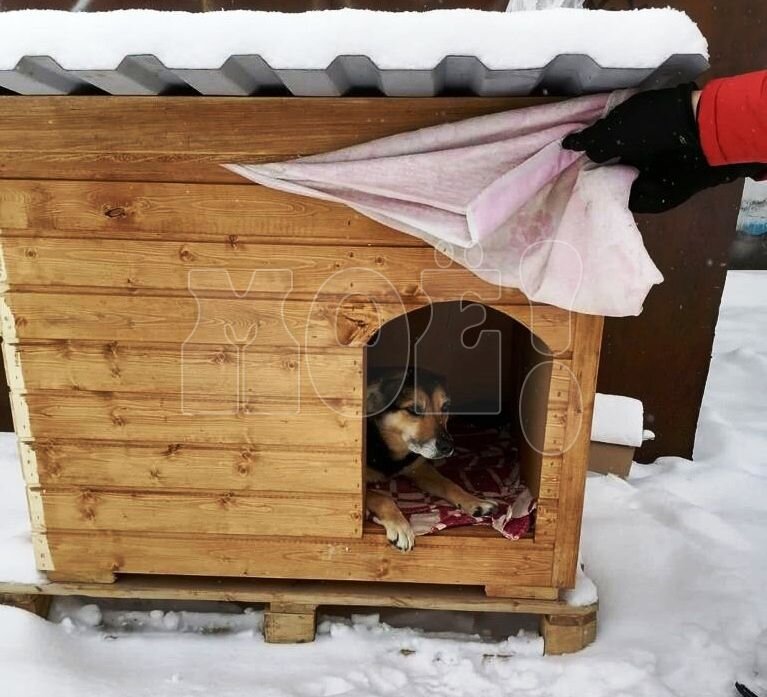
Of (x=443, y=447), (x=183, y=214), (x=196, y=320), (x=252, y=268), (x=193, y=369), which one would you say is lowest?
(x=443, y=447)

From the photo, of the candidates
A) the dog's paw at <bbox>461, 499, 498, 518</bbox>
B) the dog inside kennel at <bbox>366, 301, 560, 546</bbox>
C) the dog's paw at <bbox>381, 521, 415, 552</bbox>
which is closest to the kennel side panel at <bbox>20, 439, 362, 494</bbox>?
the dog's paw at <bbox>381, 521, 415, 552</bbox>

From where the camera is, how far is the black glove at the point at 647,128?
5.84 feet

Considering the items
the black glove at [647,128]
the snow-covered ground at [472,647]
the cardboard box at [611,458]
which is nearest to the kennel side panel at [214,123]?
the black glove at [647,128]

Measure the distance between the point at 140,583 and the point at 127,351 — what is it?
957mm

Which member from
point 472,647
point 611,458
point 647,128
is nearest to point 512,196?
point 647,128

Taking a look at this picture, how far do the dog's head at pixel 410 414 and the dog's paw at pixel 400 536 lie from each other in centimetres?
49

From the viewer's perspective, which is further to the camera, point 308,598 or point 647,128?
point 308,598

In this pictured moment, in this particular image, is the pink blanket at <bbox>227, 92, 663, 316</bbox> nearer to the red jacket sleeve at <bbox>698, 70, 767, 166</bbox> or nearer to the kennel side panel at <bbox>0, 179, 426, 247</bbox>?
the kennel side panel at <bbox>0, 179, 426, 247</bbox>

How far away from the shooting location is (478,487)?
307cm

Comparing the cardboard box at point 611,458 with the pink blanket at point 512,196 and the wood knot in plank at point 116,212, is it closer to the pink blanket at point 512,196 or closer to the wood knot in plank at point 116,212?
the pink blanket at point 512,196

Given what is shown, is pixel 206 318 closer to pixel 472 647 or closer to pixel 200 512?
pixel 200 512

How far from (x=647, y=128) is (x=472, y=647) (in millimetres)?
1954

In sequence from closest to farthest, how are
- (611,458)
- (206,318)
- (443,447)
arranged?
(206,318), (443,447), (611,458)

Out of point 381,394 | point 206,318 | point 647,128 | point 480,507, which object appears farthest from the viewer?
point 381,394
